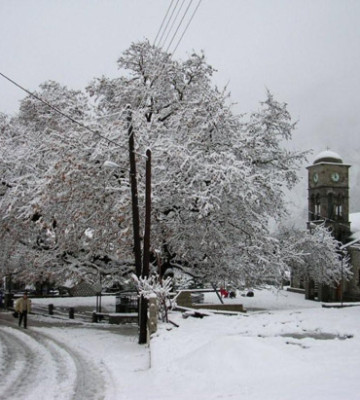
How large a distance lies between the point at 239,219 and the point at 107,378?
1122 cm

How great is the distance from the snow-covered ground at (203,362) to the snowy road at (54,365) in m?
0.02

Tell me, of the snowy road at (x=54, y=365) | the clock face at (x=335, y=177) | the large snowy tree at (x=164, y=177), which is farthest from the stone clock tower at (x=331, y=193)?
the snowy road at (x=54, y=365)

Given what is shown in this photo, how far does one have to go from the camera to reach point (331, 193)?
190ft

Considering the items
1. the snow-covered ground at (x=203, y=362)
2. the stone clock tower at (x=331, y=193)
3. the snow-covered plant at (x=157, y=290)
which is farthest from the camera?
the stone clock tower at (x=331, y=193)

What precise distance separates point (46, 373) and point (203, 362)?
4.37 metres

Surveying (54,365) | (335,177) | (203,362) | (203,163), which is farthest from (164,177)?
(335,177)

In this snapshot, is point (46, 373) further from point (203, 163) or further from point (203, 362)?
point (203, 163)

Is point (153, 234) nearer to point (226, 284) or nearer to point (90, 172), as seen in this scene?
point (90, 172)

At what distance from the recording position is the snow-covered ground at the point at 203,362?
879 centimetres

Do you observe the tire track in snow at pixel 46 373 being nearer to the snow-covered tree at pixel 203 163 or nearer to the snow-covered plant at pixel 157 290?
the snow-covered plant at pixel 157 290

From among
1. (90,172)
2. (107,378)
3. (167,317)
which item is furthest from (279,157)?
(107,378)

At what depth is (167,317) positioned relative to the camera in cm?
1791

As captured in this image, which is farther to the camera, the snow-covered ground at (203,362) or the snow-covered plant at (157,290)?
the snow-covered plant at (157,290)

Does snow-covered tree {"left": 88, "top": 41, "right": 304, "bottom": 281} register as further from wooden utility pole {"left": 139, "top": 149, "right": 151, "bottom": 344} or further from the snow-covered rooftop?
the snow-covered rooftop
